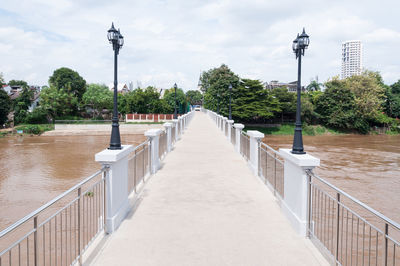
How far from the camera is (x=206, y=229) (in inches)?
208

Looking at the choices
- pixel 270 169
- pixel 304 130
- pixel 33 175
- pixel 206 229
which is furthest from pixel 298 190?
pixel 304 130

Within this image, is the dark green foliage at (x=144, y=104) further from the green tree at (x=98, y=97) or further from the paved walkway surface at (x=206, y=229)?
the paved walkway surface at (x=206, y=229)

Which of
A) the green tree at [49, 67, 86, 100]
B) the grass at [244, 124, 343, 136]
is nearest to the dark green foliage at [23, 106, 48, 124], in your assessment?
the green tree at [49, 67, 86, 100]

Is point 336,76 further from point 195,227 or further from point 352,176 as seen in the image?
point 195,227

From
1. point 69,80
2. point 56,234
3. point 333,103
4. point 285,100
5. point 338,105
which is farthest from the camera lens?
point 69,80

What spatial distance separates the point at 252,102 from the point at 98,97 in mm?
28895

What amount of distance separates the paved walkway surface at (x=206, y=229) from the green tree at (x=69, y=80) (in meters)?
64.8

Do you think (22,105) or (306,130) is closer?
(306,130)

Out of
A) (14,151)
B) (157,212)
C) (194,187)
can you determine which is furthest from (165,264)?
(14,151)

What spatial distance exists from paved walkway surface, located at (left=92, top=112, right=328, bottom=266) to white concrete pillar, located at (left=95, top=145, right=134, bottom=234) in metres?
0.18

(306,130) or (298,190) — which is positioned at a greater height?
(298,190)

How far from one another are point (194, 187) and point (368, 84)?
5577cm

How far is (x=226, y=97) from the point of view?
5156 centimetres

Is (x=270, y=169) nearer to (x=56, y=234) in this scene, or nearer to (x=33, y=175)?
(x=56, y=234)
